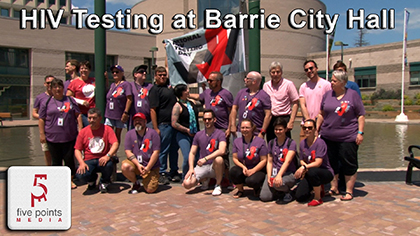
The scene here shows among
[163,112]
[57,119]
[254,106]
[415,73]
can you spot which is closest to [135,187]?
[163,112]

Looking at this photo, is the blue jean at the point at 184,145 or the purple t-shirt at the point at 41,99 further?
the blue jean at the point at 184,145

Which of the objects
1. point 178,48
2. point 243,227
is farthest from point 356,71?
point 243,227

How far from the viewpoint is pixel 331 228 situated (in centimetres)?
401

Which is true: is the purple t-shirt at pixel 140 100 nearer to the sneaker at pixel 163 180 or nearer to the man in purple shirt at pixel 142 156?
the man in purple shirt at pixel 142 156

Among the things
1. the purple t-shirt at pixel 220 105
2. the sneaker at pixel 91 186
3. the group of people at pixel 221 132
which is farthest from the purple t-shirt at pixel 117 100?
the purple t-shirt at pixel 220 105

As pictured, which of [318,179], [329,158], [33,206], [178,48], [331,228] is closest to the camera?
[33,206]

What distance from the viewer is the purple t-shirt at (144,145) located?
582 centimetres

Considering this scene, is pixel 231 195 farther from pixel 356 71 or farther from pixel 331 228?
pixel 356 71

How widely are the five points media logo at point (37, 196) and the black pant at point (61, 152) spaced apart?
2.89m

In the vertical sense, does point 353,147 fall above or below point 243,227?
above

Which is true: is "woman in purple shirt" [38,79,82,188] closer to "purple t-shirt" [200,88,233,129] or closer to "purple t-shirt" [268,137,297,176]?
"purple t-shirt" [200,88,233,129]

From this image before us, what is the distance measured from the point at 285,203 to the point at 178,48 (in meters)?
3.93

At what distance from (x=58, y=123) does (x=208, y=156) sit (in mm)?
2602

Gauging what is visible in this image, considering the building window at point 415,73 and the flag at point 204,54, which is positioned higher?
the building window at point 415,73
